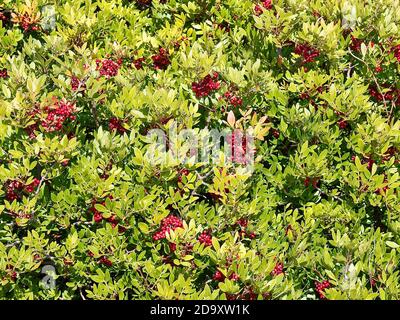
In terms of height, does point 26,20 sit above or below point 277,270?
above

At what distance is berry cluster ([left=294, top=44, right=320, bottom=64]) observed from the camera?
496cm

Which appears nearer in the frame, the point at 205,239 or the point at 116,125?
the point at 205,239

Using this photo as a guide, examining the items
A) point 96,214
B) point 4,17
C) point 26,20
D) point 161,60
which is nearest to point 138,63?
Answer: point 161,60

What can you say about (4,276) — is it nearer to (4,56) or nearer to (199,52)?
(4,56)

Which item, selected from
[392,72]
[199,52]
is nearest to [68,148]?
[199,52]

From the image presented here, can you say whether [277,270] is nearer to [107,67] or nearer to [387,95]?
[387,95]

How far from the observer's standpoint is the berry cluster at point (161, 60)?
5.33 meters

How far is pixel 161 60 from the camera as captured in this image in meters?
5.36

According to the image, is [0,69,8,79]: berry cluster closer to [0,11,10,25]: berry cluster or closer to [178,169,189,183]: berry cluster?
[0,11,10,25]: berry cluster

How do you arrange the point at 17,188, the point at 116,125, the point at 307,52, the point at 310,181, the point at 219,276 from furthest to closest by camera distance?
1. the point at 307,52
2. the point at 116,125
3. the point at 310,181
4. the point at 17,188
5. the point at 219,276

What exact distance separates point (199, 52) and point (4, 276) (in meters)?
2.19

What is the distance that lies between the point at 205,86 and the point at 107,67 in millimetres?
832

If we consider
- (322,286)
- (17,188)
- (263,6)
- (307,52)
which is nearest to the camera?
(322,286)

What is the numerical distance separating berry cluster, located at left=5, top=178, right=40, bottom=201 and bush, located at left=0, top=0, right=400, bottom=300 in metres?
0.01
